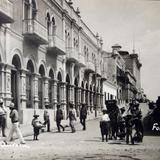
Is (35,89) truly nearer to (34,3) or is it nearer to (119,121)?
(34,3)

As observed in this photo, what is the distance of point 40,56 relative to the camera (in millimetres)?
23000

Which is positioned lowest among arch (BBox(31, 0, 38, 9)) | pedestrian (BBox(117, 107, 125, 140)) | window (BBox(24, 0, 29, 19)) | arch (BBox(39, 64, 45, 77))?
pedestrian (BBox(117, 107, 125, 140))

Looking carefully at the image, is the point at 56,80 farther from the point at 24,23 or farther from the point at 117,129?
the point at 117,129

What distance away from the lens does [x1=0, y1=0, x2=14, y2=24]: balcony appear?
650 inches

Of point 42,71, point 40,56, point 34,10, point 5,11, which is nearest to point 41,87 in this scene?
point 42,71

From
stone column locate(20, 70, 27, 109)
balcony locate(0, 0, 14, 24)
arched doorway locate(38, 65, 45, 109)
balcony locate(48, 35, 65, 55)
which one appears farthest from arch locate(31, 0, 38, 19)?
balcony locate(0, 0, 14, 24)

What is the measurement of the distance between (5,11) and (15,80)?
414 centimetres

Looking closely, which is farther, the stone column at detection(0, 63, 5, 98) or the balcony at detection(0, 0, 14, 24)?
the stone column at detection(0, 63, 5, 98)

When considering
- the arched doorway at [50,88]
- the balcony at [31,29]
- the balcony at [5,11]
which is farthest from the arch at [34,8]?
the balcony at [5,11]

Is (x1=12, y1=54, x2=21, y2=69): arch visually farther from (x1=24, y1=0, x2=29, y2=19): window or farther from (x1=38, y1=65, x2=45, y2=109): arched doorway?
(x1=38, y1=65, x2=45, y2=109): arched doorway

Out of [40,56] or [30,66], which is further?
[40,56]

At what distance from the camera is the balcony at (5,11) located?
16.5 metres

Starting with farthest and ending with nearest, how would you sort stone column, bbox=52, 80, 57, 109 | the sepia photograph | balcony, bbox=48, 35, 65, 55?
stone column, bbox=52, 80, 57, 109
balcony, bbox=48, 35, 65, 55
the sepia photograph

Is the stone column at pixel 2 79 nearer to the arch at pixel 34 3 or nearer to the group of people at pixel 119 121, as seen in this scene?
the group of people at pixel 119 121
